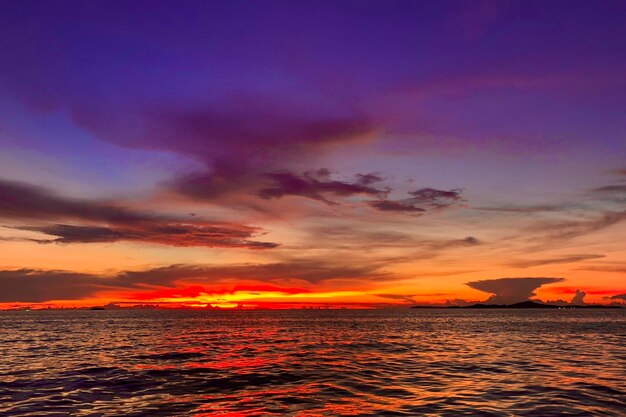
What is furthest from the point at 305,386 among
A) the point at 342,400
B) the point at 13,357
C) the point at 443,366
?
the point at 13,357

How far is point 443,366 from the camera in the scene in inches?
1428

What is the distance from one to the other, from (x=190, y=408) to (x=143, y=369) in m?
16.1

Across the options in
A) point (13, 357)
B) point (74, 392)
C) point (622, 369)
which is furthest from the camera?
point (13, 357)

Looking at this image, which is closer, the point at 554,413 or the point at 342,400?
the point at 554,413

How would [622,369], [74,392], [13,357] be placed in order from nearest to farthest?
[74,392]
[622,369]
[13,357]

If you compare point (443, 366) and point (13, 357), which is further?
point (13, 357)

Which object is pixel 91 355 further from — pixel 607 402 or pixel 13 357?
pixel 607 402

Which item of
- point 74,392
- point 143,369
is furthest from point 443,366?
point 74,392

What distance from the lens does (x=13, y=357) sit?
45281mm

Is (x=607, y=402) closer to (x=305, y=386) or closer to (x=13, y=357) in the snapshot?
(x=305, y=386)

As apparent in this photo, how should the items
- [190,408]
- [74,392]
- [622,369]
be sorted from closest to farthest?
[190,408] → [74,392] → [622,369]

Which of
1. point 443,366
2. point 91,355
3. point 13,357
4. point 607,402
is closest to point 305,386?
point 443,366

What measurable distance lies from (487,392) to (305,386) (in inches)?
416

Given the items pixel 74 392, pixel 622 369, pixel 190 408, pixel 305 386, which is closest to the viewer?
pixel 190 408
